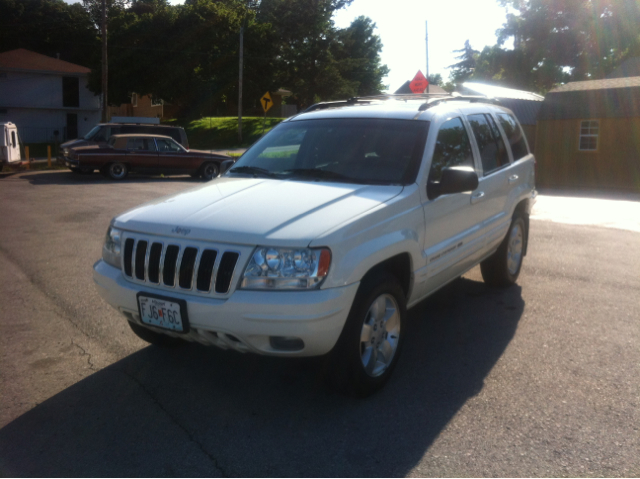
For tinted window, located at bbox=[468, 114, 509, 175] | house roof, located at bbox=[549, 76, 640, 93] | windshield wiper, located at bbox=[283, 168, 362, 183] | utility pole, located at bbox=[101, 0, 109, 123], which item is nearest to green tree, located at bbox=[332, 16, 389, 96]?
utility pole, located at bbox=[101, 0, 109, 123]

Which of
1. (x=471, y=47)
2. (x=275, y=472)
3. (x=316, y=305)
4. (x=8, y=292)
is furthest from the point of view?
(x=471, y=47)

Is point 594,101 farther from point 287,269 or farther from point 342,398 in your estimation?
point 287,269

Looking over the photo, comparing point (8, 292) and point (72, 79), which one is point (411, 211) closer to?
point (8, 292)

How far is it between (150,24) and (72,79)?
7463mm

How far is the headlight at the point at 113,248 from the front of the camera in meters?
4.14

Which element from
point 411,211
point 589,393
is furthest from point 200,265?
point 589,393

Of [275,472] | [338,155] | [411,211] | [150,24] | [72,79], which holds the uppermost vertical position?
[150,24]

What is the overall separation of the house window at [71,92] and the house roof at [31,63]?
2.81 feet

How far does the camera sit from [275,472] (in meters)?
3.13

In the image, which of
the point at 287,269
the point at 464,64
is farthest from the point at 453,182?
the point at 464,64

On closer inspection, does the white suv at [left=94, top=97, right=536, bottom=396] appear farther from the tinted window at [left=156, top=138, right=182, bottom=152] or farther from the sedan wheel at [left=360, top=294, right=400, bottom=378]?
the tinted window at [left=156, top=138, right=182, bottom=152]

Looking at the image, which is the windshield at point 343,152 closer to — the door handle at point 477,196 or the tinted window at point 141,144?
the door handle at point 477,196

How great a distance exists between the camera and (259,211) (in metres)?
3.84

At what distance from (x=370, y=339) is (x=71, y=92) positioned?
155 feet
